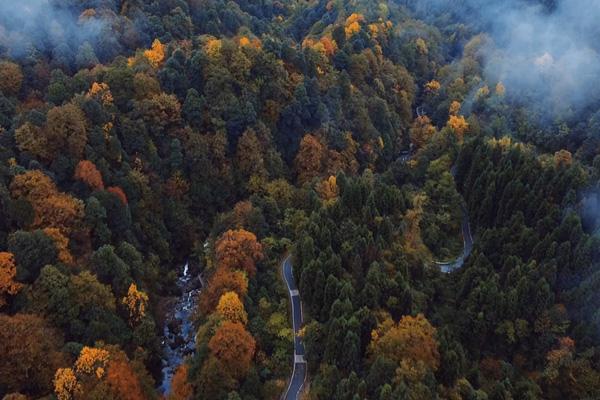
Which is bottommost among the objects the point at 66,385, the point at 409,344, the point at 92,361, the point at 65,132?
the point at 66,385

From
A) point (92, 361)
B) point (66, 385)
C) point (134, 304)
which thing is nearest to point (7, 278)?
point (92, 361)

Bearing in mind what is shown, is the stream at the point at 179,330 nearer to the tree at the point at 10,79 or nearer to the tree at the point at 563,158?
the tree at the point at 10,79

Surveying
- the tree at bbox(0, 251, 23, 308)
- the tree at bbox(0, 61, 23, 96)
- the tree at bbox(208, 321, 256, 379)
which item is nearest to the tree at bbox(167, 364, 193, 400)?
the tree at bbox(208, 321, 256, 379)

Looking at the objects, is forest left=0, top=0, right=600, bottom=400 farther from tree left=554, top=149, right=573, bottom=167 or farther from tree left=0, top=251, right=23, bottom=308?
tree left=554, top=149, right=573, bottom=167

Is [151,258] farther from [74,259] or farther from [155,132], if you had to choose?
[155,132]

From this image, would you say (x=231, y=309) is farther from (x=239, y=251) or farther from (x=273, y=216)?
(x=273, y=216)
